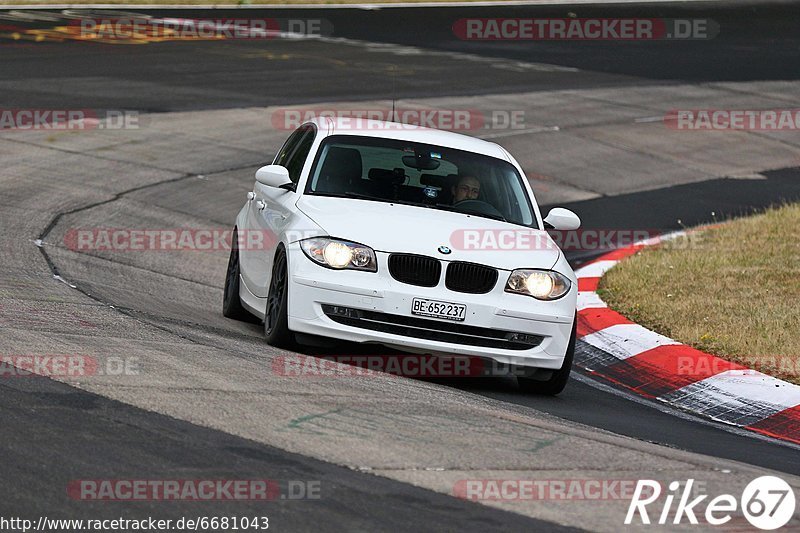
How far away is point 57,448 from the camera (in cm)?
575

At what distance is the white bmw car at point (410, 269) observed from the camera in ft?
27.6

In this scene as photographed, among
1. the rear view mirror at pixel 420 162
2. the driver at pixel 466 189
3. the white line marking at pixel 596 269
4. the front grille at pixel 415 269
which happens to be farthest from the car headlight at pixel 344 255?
the white line marking at pixel 596 269

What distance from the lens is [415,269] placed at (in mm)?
8477

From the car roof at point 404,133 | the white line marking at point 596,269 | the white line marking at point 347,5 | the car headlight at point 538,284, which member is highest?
the car roof at point 404,133

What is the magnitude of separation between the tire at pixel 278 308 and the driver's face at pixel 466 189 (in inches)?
52.2

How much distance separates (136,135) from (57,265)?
7.26 metres

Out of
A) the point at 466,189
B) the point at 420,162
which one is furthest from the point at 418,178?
the point at 466,189

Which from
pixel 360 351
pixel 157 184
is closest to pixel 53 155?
pixel 157 184

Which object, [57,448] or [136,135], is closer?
[57,448]

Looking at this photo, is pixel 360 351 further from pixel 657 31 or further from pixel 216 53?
pixel 657 31

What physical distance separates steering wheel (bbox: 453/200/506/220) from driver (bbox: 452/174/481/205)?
0.16ft

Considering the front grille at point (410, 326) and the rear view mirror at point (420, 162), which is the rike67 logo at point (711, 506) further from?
the rear view mirror at point (420, 162)

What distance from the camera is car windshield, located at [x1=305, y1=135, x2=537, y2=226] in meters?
9.47

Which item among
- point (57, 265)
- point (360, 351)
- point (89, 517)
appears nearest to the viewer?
point (89, 517)
